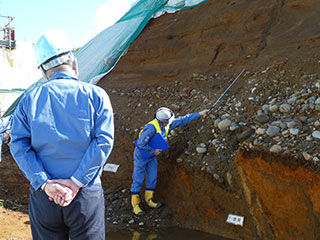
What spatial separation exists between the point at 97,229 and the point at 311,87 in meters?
3.00

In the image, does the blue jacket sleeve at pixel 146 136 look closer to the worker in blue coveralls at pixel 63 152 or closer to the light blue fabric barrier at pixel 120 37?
the worker in blue coveralls at pixel 63 152

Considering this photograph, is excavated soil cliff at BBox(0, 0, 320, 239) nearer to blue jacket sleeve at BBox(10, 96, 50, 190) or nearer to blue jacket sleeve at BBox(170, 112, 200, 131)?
blue jacket sleeve at BBox(170, 112, 200, 131)

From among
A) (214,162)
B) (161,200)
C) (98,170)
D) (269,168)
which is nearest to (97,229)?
(98,170)

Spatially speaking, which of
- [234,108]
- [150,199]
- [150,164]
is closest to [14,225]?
[150,199]

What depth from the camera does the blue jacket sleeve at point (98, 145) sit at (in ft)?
6.21

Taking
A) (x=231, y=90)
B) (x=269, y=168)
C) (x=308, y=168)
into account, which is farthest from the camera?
(x=231, y=90)

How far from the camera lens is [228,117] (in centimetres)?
430

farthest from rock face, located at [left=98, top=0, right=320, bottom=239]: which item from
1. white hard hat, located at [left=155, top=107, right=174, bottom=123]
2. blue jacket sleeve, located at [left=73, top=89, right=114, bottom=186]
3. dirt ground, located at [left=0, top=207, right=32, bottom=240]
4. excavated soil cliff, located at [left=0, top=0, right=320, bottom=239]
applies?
blue jacket sleeve, located at [left=73, top=89, right=114, bottom=186]

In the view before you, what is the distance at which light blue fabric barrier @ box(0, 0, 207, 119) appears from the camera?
22.8ft

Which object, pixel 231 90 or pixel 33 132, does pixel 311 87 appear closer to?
pixel 231 90

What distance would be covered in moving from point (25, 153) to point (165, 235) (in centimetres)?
260

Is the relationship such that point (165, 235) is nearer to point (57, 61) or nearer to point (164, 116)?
point (164, 116)

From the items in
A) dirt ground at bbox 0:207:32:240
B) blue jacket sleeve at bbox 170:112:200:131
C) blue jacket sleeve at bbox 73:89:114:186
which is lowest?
dirt ground at bbox 0:207:32:240

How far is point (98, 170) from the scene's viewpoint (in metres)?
2.00
